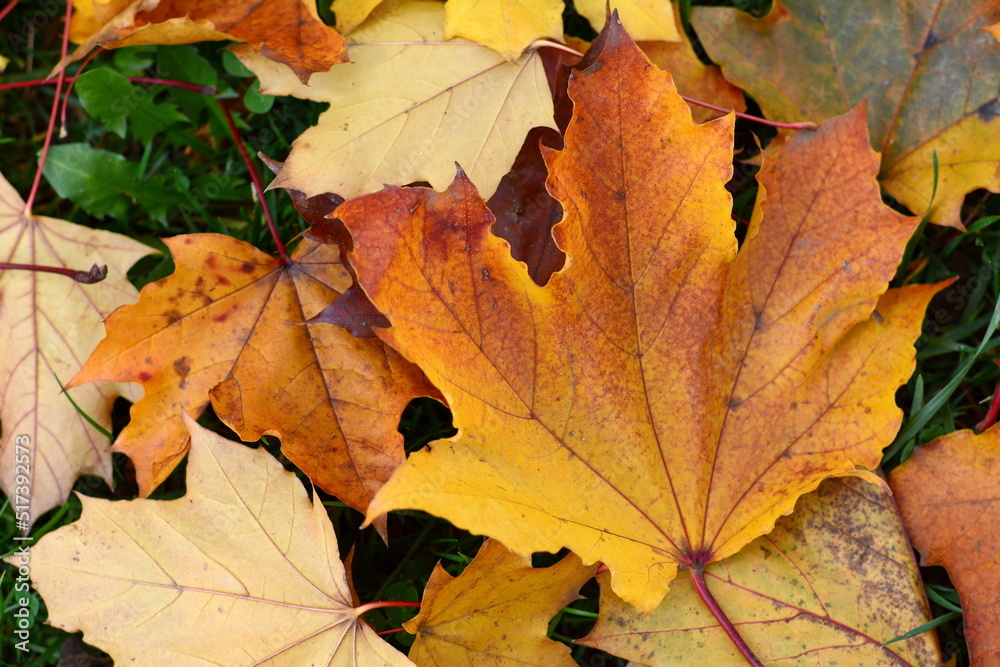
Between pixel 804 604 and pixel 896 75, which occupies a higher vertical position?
pixel 896 75

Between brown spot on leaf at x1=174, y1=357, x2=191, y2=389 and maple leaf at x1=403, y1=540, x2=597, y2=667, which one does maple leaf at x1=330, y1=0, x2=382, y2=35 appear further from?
maple leaf at x1=403, y1=540, x2=597, y2=667

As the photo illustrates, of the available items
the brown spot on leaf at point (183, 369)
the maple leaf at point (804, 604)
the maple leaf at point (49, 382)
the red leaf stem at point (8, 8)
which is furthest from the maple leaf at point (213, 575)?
the red leaf stem at point (8, 8)

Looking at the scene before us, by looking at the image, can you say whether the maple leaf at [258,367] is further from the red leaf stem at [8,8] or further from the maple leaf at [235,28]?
the red leaf stem at [8,8]

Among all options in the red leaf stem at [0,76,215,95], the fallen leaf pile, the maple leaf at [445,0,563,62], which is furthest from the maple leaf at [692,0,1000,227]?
the red leaf stem at [0,76,215,95]

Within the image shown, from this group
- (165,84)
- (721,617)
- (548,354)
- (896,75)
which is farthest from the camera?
(165,84)

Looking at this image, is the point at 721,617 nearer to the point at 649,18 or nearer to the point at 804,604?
the point at 804,604

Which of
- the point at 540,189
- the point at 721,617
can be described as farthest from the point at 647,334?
the point at 721,617
